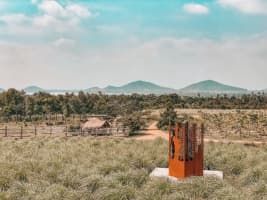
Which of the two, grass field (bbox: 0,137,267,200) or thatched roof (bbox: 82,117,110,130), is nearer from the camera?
grass field (bbox: 0,137,267,200)

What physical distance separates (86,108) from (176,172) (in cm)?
3584

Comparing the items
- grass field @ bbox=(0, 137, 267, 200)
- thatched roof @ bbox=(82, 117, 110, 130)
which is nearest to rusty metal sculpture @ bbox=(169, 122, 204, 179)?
grass field @ bbox=(0, 137, 267, 200)

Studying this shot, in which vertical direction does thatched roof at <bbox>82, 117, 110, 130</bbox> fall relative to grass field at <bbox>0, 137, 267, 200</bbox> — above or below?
below

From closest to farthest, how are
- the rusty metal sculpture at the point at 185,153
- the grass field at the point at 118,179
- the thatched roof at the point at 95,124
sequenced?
the grass field at the point at 118,179 < the rusty metal sculpture at the point at 185,153 < the thatched roof at the point at 95,124

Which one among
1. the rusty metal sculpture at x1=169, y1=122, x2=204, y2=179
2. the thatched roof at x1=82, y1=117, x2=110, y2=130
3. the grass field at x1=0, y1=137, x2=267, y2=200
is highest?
the rusty metal sculpture at x1=169, y1=122, x2=204, y2=179

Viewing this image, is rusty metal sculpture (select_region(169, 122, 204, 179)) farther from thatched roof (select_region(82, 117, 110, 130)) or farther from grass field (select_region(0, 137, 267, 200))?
thatched roof (select_region(82, 117, 110, 130))

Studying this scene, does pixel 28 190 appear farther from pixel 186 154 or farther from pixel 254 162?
pixel 254 162

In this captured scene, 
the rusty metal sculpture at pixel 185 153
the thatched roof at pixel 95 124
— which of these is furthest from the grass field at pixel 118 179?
the thatched roof at pixel 95 124

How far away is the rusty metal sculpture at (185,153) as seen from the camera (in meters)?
8.80

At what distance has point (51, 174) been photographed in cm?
858

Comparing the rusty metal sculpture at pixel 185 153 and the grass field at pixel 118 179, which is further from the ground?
the rusty metal sculpture at pixel 185 153

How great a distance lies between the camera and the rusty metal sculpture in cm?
880

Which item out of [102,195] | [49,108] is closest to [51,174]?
[102,195]

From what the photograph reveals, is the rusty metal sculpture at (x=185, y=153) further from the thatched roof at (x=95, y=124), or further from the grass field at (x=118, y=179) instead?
the thatched roof at (x=95, y=124)
